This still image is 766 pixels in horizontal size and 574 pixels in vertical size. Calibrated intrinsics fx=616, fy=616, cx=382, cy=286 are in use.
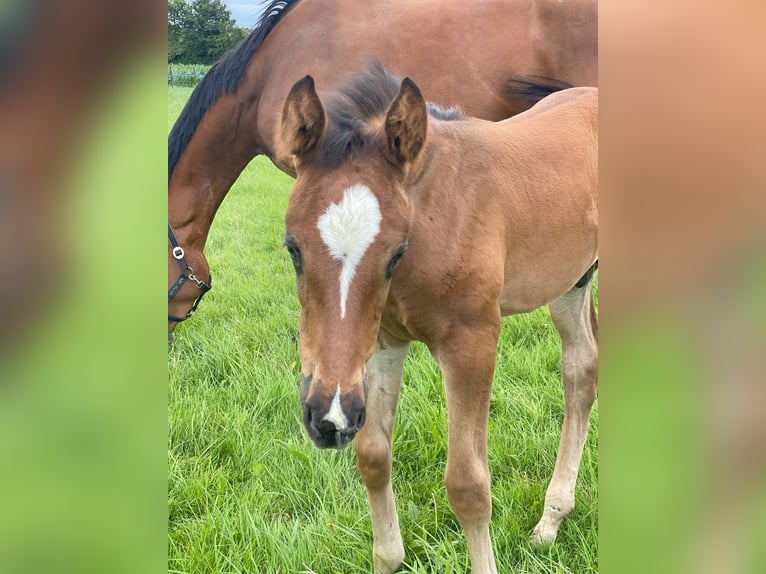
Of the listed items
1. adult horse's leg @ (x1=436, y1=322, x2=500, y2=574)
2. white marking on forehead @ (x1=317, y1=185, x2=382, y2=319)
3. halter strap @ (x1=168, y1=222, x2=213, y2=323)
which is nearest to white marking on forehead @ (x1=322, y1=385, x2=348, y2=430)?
white marking on forehead @ (x1=317, y1=185, x2=382, y2=319)

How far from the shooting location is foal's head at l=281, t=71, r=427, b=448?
140cm

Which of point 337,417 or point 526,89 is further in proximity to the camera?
point 526,89

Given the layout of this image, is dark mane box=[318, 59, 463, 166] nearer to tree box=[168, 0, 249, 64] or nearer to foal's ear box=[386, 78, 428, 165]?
foal's ear box=[386, 78, 428, 165]

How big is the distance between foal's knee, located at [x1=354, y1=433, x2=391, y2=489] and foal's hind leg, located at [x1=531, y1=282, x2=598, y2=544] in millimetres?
614

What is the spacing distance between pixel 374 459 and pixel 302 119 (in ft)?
3.66

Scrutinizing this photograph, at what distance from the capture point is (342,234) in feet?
4.70

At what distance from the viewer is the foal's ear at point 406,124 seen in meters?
1.51

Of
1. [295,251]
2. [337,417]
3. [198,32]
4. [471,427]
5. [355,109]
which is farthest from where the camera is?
[198,32]

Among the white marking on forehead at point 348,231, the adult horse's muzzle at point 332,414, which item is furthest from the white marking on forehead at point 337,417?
the white marking on forehead at point 348,231

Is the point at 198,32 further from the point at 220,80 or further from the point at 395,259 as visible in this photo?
the point at 395,259

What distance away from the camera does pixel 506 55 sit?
375 centimetres
